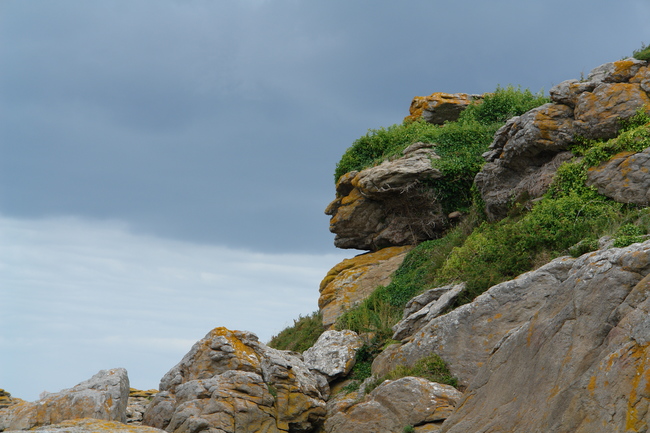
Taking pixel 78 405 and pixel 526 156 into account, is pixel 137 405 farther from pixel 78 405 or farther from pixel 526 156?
pixel 526 156

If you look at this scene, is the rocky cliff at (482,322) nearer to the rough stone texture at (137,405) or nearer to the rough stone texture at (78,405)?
the rough stone texture at (78,405)

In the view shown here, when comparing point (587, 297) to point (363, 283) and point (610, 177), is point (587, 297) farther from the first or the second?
point (363, 283)

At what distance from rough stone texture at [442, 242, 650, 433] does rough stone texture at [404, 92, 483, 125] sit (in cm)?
2743

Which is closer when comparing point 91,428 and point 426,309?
point 91,428

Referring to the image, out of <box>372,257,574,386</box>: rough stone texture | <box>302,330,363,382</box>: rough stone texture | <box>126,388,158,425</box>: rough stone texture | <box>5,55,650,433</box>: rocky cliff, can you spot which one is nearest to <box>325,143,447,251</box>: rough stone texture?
<box>5,55,650,433</box>: rocky cliff

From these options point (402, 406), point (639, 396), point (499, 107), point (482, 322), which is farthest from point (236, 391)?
point (499, 107)

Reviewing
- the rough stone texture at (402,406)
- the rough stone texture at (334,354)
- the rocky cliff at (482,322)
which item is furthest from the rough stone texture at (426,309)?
the rough stone texture at (402,406)

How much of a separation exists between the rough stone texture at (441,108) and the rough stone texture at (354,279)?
10.6m

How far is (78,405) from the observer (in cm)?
1166

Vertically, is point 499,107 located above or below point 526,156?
above

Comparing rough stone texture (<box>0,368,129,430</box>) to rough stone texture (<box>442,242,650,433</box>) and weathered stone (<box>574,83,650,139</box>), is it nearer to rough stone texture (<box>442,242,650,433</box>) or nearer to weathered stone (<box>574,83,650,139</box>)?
rough stone texture (<box>442,242,650,433</box>)

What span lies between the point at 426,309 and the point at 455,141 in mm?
12805

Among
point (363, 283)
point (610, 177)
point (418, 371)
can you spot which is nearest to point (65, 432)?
point (418, 371)

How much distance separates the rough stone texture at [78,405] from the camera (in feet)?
38.0
